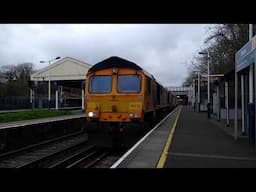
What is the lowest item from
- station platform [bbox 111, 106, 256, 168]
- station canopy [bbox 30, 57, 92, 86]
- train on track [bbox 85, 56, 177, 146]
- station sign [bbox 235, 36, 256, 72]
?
station platform [bbox 111, 106, 256, 168]

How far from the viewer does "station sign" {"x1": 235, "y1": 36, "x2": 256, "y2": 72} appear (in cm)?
1372

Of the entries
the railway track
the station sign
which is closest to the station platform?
the station sign

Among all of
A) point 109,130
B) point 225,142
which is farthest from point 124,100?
point 225,142

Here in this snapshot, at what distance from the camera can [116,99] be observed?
15930mm

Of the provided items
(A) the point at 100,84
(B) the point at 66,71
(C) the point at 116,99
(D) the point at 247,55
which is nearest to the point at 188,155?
(C) the point at 116,99

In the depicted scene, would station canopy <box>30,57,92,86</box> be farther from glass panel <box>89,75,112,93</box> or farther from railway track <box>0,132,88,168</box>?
glass panel <box>89,75,112,93</box>

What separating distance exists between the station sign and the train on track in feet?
12.7

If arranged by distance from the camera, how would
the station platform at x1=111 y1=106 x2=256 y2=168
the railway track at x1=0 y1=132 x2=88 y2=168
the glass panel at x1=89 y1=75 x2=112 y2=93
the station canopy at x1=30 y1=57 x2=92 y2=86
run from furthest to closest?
the station canopy at x1=30 y1=57 x2=92 y2=86
the glass panel at x1=89 y1=75 x2=112 y2=93
the railway track at x1=0 y1=132 x2=88 y2=168
the station platform at x1=111 y1=106 x2=256 y2=168

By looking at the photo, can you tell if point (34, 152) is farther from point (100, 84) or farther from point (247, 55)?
point (247, 55)

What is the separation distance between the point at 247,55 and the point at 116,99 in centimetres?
514

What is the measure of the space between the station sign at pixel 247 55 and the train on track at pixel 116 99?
12.7 feet

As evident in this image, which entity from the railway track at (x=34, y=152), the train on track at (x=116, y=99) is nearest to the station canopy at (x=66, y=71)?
the railway track at (x=34, y=152)
